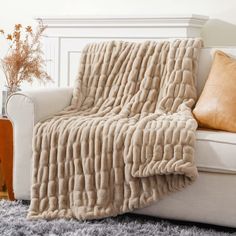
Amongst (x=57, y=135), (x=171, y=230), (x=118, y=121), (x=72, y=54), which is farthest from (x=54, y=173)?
(x=72, y=54)

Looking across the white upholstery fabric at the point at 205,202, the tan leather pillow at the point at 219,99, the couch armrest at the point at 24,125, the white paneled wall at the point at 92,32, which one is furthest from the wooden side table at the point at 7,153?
the white paneled wall at the point at 92,32

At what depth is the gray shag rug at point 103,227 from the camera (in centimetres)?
268

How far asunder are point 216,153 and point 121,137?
42cm

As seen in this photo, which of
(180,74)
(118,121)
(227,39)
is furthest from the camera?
(227,39)

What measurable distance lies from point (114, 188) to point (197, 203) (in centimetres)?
37

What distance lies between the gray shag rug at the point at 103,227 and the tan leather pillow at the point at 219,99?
0.49 meters

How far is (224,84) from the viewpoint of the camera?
306 cm

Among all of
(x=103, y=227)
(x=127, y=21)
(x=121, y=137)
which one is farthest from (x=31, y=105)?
(x=127, y=21)

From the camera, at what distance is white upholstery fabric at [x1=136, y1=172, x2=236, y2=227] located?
2.70 metres

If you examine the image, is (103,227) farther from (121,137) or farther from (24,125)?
(24,125)

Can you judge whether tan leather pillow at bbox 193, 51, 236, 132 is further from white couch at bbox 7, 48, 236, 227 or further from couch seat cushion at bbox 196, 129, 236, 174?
couch seat cushion at bbox 196, 129, 236, 174

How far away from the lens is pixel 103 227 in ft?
9.02

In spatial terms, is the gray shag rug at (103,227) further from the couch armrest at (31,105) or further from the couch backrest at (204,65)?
the couch backrest at (204,65)

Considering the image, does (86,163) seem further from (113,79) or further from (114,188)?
(113,79)
